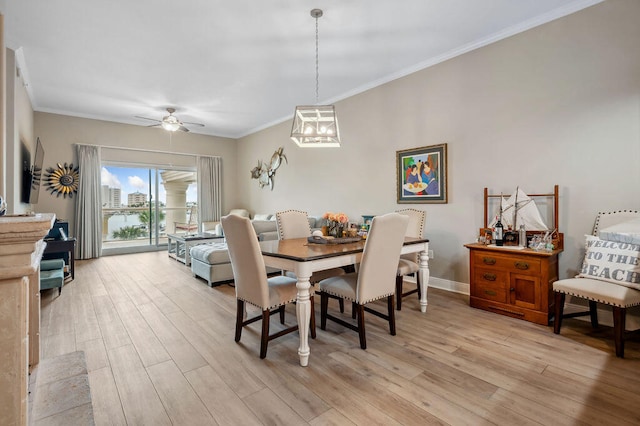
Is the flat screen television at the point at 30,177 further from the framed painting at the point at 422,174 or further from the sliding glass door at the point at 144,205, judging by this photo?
the framed painting at the point at 422,174

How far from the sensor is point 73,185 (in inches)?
233

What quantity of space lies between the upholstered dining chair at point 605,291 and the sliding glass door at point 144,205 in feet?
23.8

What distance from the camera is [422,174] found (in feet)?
12.9

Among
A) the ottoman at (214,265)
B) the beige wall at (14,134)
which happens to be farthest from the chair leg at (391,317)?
the beige wall at (14,134)

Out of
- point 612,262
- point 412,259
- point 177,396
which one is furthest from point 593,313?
point 177,396

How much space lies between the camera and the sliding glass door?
261 inches

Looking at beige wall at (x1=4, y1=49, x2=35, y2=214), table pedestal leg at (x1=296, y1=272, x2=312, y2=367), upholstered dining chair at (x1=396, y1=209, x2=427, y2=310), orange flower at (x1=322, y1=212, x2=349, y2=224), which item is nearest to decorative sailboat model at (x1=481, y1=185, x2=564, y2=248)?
upholstered dining chair at (x1=396, y1=209, x2=427, y2=310)

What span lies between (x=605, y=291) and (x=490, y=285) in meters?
0.88

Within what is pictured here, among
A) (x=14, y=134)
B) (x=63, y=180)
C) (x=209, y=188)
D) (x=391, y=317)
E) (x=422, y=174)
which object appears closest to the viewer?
(x=391, y=317)

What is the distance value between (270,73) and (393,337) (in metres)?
3.61

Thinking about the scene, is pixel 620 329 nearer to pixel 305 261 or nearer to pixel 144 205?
pixel 305 261

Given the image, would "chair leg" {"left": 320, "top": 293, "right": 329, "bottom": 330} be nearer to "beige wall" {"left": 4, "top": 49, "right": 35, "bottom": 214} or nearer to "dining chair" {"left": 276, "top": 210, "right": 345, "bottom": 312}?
"dining chair" {"left": 276, "top": 210, "right": 345, "bottom": 312}

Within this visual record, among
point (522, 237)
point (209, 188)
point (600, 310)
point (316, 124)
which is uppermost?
point (316, 124)

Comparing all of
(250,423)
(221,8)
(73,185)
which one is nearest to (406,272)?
(250,423)
